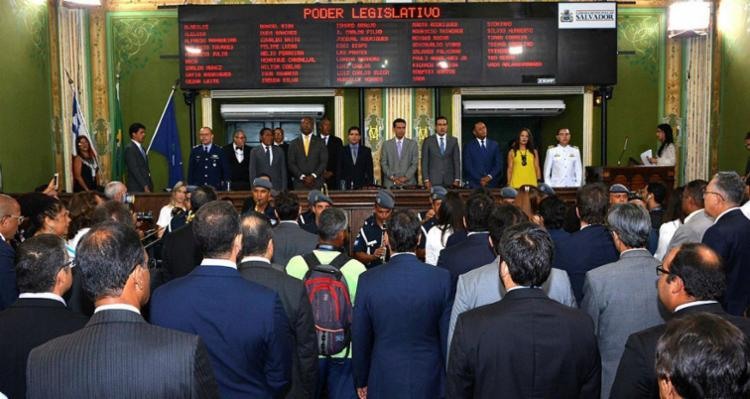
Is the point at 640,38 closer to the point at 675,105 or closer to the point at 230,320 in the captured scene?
the point at 675,105

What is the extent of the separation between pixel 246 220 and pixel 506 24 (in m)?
6.88

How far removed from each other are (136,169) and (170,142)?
118cm

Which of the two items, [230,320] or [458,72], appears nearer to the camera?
[230,320]

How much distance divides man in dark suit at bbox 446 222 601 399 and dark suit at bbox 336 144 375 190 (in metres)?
6.56

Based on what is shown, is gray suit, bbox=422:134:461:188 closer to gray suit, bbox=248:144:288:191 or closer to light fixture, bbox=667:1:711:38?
gray suit, bbox=248:144:288:191

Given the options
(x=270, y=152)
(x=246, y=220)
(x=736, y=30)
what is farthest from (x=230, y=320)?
(x=736, y=30)

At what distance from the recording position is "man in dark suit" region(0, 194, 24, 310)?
3.06 metres

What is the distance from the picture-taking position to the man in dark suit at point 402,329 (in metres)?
2.91

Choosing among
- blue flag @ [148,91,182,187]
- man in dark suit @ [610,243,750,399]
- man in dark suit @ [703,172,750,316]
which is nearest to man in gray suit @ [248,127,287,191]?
blue flag @ [148,91,182,187]

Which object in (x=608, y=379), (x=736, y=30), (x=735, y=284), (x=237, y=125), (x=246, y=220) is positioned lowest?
(x=608, y=379)

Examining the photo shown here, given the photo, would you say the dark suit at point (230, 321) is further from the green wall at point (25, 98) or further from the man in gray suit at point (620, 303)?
the green wall at point (25, 98)

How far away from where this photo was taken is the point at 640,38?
10156 millimetres

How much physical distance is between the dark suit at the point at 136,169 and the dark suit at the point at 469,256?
5694 mm

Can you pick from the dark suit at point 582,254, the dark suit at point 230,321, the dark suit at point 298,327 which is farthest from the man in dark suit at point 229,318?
the dark suit at point 582,254
